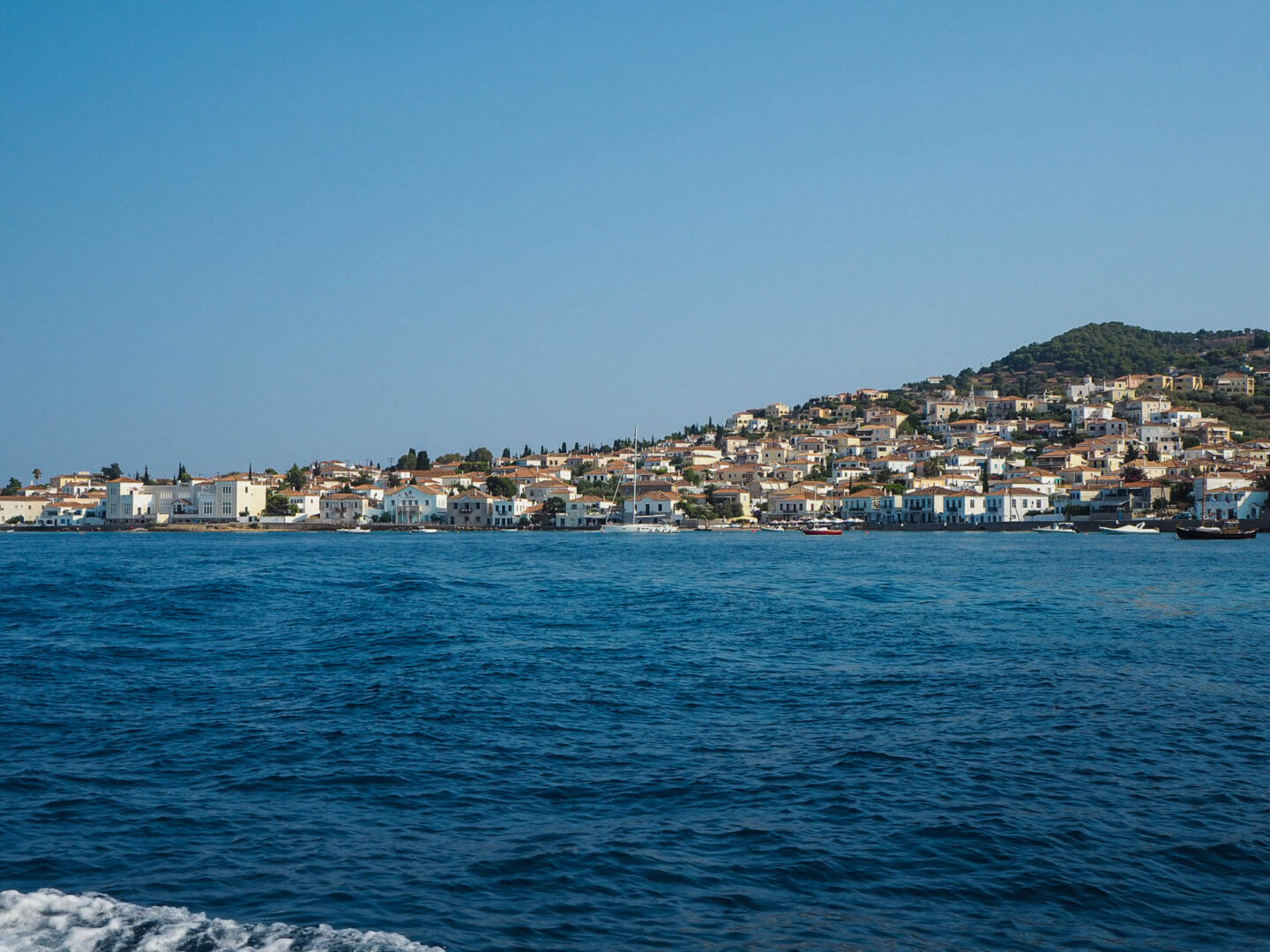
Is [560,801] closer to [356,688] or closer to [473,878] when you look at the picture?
[473,878]

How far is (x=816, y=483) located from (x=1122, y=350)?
3961 inches

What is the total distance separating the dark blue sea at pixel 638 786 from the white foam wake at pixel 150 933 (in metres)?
0.02

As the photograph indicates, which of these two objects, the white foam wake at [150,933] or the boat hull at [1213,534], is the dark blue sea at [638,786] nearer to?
the white foam wake at [150,933]

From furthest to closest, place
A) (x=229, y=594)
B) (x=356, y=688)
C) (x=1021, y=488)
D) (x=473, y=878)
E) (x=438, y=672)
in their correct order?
(x=1021, y=488) → (x=229, y=594) → (x=438, y=672) → (x=356, y=688) → (x=473, y=878)

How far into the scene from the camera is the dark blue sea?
5.36m

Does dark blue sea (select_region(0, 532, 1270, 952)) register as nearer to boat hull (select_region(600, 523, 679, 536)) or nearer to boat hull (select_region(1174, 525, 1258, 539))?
boat hull (select_region(1174, 525, 1258, 539))

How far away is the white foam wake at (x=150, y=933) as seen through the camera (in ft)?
16.3

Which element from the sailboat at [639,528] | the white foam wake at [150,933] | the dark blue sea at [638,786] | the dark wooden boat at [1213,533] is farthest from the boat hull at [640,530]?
the white foam wake at [150,933]

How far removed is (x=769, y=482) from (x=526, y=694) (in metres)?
86.0

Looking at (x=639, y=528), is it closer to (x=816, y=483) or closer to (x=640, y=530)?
(x=640, y=530)

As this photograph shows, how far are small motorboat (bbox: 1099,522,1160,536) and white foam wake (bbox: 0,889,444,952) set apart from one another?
223ft

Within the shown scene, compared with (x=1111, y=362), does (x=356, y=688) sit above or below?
below

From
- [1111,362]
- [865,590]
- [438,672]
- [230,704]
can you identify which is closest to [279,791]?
[230,704]

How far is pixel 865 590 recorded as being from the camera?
24.8m
